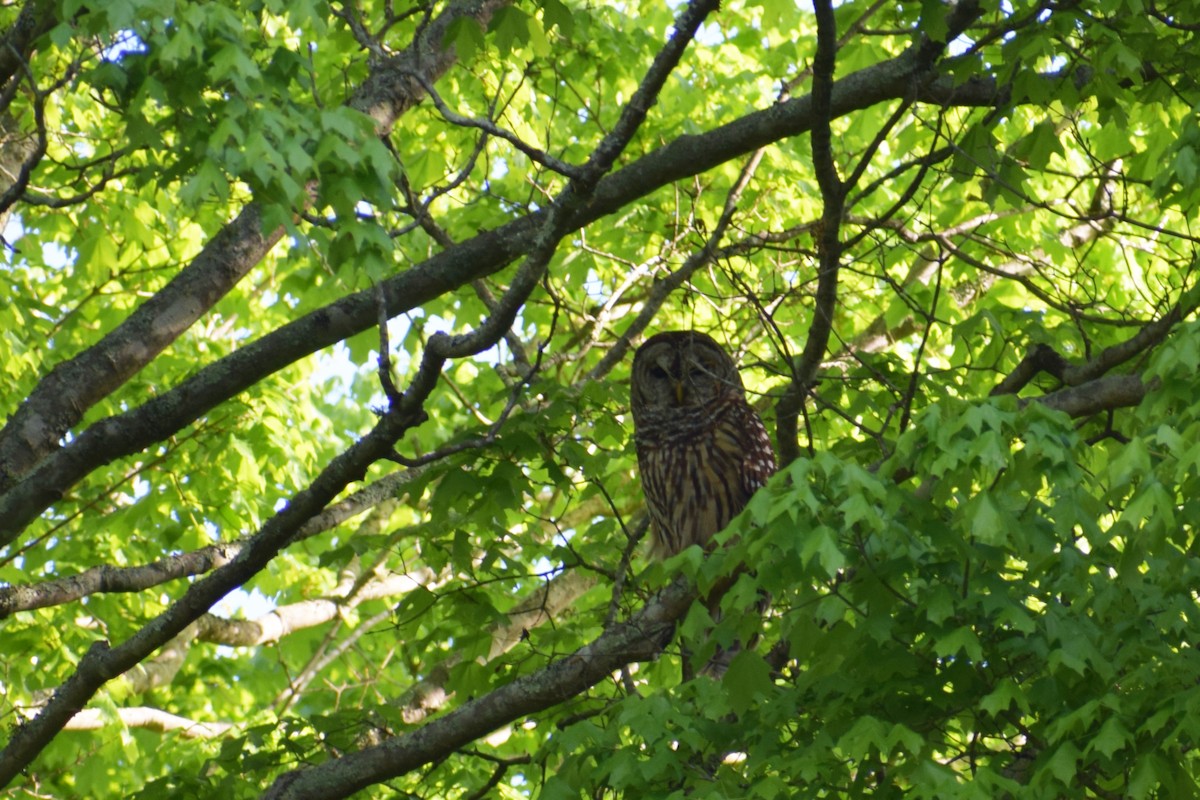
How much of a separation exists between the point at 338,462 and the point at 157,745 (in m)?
4.40

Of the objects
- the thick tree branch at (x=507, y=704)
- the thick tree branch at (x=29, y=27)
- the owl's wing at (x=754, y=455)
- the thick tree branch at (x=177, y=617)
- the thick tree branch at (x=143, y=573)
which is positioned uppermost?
the thick tree branch at (x=29, y=27)

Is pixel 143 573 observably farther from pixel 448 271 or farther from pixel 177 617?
pixel 448 271

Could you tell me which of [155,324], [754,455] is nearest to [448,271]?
[155,324]

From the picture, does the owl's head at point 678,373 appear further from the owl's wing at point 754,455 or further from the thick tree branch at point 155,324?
the thick tree branch at point 155,324

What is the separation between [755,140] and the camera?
16.3 ft

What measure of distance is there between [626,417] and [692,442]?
1.27 metres

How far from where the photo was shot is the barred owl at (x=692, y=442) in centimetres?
621

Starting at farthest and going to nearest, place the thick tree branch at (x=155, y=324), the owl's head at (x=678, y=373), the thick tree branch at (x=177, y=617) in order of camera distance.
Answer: the owl's head at (x=678, y=373), the thick tree branch at (x=155, y=324), the thick tree branch at (x=177, y=617)

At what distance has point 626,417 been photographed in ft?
24.7

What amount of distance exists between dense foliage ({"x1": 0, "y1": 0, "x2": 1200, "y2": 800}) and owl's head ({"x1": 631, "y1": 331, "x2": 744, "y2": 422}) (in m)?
0.40

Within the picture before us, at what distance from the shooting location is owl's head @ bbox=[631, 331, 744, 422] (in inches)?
252

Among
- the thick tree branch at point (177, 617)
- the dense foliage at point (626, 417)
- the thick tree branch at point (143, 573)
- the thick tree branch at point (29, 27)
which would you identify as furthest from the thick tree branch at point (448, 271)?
the thick tree branch at point (29, 27)

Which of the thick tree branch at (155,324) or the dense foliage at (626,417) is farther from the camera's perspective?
the thick tree branch at (155,324)

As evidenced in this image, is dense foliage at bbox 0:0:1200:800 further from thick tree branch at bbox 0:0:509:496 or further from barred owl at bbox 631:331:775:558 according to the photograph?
barred owl at bbox 631:331:775:558
